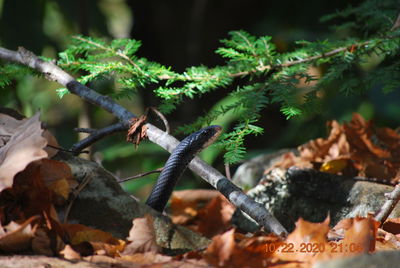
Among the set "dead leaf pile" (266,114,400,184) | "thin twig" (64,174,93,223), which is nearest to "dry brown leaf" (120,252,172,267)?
"thin twig" (64,174,93,223)

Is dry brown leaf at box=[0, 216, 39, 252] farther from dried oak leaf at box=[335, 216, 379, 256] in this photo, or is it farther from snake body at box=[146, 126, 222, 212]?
dried oak leaf at box=[335, 216, 379, 256]

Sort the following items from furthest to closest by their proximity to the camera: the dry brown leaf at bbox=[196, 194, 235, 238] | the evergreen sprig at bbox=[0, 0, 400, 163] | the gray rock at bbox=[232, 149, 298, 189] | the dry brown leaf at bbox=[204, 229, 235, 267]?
the gray rock at bbox=[232, 149, 298, 189]
the dry brown leaf at bbox=[196, 194, 235, 238]
the evergreen sprig at bbox=[0, 0, 400, 163]
the dry brown leaf at bbox=[204, 229, 235, 267]

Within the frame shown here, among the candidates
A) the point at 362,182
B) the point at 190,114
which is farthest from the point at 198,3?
the point at 362,182

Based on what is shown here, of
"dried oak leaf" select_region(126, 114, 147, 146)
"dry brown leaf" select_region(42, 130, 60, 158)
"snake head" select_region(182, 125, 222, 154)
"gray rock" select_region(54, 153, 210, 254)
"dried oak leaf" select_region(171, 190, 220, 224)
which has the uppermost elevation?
"dried oak leaf" select_region(171, 190, 220, 224)

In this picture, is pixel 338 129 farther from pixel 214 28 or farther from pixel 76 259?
pixel 214 28
